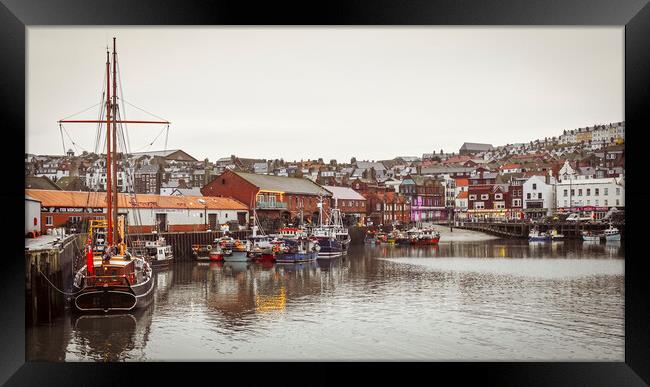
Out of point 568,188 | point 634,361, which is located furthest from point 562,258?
point 634,361

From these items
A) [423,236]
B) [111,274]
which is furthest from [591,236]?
[111,274]

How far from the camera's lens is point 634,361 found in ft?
24.7

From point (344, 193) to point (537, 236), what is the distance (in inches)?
156

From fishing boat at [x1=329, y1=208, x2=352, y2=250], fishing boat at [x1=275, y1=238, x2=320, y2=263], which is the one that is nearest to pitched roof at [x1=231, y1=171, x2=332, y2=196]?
fishing boat at [x1=329, y1=208, x2=352, y2=250]

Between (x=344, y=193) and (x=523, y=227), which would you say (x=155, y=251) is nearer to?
(x=344, y=193)

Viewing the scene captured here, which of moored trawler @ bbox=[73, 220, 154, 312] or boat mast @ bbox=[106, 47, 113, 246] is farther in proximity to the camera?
boat mast @ bbox=[106, 47, 113, 246]

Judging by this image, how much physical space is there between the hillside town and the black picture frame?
71.6 inches

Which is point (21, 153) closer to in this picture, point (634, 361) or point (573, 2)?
point (573, 2)

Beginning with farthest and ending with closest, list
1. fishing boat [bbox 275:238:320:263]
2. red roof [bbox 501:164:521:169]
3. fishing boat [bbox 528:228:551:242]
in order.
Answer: fishing boat [bbox 275:238:320:263]
fishing boat [bbox 528:228:551:242]
red roof [bbox 501:164:521:169]

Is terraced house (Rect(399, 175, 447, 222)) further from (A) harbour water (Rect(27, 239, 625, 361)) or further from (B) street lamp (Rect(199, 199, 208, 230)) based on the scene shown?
(B) street lamp (Rect(199, 199, 208, 230))

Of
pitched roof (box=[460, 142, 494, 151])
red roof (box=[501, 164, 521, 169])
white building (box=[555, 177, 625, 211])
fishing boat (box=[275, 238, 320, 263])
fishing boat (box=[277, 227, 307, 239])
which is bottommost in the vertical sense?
fishing boat (box=[275, 238, 320, 263])

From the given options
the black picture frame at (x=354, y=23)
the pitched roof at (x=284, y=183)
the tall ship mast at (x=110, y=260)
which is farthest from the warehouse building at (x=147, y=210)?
the black picture frame at (x=354, y=23)

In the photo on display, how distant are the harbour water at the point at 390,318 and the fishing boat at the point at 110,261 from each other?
0.25 m

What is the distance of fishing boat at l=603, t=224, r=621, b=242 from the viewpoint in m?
9.71
